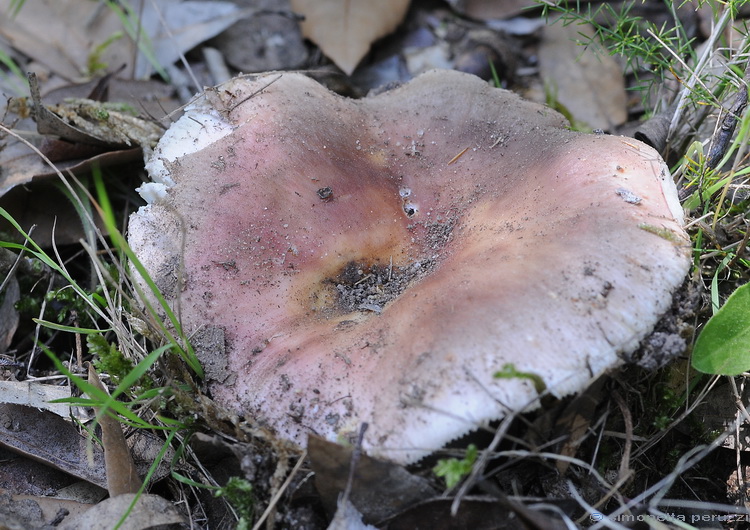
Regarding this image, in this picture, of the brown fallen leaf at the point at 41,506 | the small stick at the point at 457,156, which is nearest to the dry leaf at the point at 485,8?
the small stick at the point at 457,156

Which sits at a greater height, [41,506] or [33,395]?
[33,395]

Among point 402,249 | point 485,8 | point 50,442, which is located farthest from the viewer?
point 485,8

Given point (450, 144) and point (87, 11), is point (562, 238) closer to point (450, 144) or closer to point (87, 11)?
point (450, 144)

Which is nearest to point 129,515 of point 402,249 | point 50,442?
point 50,442

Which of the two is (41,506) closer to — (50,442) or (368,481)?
(50,442)

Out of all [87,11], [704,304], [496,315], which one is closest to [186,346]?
[496,315]

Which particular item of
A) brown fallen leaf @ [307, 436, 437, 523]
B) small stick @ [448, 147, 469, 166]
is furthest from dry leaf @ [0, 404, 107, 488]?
small stick @ [448, 147, 469, 166]
